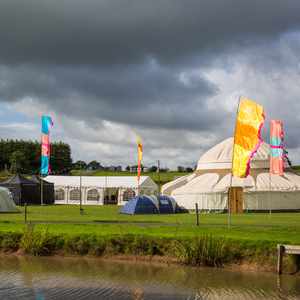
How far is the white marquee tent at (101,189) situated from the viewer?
55.1 m

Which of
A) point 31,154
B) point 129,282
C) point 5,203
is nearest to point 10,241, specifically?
point 129,282

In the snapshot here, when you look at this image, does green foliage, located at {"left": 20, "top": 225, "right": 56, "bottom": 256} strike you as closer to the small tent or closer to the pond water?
the pond water

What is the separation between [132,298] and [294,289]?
166 inches

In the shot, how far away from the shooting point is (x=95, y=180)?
57219 mm

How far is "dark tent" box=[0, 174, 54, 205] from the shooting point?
1971 inches

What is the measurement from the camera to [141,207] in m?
36.3

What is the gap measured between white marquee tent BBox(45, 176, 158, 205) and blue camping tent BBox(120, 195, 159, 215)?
656 inches

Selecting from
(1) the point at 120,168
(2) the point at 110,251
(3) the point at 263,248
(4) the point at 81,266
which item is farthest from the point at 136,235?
(1) the point at 120,168

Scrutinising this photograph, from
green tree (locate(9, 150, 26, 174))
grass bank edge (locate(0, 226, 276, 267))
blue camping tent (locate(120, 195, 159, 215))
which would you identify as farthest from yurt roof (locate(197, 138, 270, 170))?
green tree (locate(9, 150, 26, 174))

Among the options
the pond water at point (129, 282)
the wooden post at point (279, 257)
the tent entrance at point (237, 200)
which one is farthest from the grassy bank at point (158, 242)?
the tent entrance at point (237, 200)

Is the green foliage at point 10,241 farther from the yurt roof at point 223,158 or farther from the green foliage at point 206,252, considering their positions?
the yurt roof at point 223,158

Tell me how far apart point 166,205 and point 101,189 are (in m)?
18.3

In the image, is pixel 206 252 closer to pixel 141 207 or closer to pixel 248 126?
pixel 248 126

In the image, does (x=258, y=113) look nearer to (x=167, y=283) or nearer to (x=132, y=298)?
(x=167, y=283)
